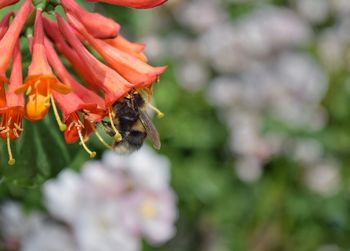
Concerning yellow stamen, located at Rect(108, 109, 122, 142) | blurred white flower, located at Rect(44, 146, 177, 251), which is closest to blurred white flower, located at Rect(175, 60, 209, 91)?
blurred white flower, located at Rect(44, 146, 177, 251)

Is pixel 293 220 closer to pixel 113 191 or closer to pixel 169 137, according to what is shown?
pixel 169 137

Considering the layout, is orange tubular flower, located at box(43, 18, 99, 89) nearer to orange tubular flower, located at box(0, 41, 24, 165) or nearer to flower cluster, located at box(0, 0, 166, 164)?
flower cluster, located at box(0, 0, 166, 164)

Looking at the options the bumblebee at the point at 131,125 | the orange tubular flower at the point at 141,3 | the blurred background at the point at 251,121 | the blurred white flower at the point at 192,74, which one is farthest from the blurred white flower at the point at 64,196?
the blurred white flower at the point at 192,74

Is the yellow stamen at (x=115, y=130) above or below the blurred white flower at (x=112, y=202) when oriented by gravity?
above

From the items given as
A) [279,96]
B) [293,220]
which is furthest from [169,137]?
[279,96]

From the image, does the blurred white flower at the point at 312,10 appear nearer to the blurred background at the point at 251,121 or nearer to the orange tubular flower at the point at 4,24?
the blurred background at the point at 251,121

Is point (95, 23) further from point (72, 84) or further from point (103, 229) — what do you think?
point (103, 229)
